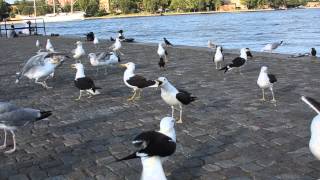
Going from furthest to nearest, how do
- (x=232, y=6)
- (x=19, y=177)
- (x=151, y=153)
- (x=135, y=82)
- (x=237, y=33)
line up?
(x=232, y=6)
(x=237, y=33)
(x=135, y=82)
(x=19, y=177)
(x=151, y=153)

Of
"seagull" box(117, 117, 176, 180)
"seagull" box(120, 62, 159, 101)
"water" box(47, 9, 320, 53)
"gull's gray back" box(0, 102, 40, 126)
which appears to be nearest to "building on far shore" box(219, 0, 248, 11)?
"water" box(47, 9, 320, 53)

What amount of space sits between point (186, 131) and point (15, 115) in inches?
101

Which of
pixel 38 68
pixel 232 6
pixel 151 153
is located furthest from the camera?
pixel 232 6

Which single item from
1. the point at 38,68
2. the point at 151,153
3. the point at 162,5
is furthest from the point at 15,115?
the point at 162,5

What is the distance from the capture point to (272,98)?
960 cm

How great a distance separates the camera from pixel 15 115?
6.57 metres

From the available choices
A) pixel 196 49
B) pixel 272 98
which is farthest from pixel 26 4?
pixel 272 98

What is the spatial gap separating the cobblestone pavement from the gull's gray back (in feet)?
1.37

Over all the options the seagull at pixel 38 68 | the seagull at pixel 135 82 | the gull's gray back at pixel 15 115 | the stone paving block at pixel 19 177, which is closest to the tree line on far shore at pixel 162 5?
the seagull at pixel 38 68

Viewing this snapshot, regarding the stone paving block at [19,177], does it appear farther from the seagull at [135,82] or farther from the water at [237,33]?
the water at [237,33]

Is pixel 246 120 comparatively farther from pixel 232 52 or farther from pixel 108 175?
pixel 232 52

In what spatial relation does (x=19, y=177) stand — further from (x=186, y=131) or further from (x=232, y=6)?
(x=232, y=6)

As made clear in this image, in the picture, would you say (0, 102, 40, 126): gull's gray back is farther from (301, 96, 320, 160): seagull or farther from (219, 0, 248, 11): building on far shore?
(219, 0, 248, 11): building on far shore

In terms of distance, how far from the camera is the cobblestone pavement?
222 inches
